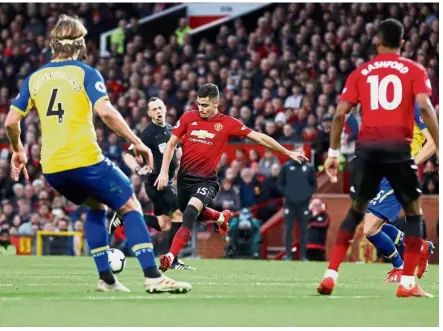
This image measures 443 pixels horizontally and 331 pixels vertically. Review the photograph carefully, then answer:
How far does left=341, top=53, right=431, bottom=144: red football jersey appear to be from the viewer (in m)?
9.05

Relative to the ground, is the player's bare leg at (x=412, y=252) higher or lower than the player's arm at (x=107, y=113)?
lower

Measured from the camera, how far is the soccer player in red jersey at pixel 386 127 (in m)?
9.05

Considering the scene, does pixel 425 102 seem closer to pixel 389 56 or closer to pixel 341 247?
pixel 389 56

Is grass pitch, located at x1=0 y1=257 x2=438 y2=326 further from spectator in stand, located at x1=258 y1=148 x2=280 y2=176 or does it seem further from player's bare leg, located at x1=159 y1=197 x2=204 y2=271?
spectator in stand, located at x1=258 y1=148 x2=280 y2=176

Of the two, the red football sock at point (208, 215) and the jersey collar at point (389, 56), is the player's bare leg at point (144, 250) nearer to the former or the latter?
the jersey collar at point (389, 56)

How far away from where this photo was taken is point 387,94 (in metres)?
9.09

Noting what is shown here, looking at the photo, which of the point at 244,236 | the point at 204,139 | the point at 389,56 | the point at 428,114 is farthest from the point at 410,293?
the point at 244,236

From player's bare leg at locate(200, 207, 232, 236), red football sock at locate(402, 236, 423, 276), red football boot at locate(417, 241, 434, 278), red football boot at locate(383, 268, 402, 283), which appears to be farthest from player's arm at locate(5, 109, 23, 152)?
player's bare leg at locate(200, 207, 232, 236)

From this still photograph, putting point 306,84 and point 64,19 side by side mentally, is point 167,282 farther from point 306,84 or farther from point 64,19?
point 306,84

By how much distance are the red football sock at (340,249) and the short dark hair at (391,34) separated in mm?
1525

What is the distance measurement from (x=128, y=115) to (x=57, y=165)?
17.8 metres

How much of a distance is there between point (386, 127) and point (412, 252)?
107 cm

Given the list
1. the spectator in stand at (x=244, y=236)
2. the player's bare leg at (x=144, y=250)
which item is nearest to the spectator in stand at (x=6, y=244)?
the spectator in stand at (x=244, y=236)

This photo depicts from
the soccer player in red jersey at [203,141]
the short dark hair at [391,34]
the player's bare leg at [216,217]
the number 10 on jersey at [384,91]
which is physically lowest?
the player's bare leg at [216,217]
